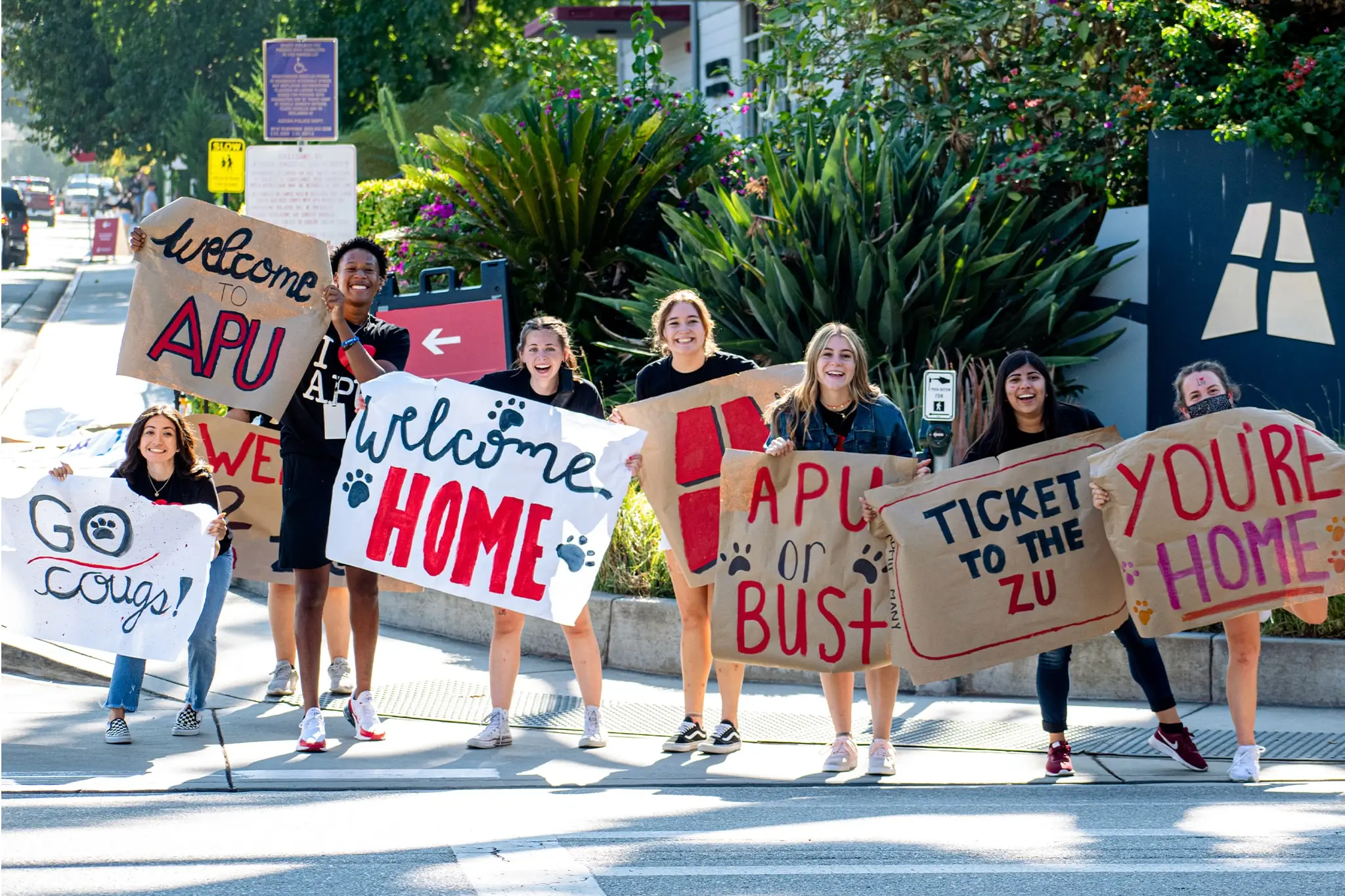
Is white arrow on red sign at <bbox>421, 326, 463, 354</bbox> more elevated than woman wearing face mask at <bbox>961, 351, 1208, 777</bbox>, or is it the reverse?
white arrow on red sign at <bbox>421, 326, 463, 354</bbox>

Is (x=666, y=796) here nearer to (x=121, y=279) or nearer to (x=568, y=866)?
(x=568, y=866)

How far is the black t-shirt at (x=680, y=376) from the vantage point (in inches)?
274

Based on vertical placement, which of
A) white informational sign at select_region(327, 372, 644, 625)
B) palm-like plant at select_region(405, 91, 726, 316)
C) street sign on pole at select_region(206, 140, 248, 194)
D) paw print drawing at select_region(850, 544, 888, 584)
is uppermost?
street sign on pole at select_region(206, 140, 248, 194)

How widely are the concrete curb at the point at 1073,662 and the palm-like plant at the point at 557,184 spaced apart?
399cm

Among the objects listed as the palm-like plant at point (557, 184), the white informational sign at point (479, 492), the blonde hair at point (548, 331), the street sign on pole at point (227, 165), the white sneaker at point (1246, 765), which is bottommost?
the white sneaker at point (1246, 765)

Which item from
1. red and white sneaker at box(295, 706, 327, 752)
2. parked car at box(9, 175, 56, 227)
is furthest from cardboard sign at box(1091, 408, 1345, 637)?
parked car at box(9, 175, 56, 227)

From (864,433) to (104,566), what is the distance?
3242mm

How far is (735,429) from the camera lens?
23.0 ft

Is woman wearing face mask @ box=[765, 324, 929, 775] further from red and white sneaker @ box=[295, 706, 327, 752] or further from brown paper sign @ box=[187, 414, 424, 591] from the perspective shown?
brown paper sign @ box=[187, 414, 424, 591]

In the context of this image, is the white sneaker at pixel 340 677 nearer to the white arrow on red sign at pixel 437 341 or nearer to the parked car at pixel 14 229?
the white arrow on red sign at pixel 437 341

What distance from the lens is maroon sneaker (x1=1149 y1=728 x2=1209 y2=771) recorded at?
6480 millimetres

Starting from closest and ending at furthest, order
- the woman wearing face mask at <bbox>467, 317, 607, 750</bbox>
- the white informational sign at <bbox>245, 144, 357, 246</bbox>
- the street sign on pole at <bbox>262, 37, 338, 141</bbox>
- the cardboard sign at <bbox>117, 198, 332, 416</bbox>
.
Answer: the woman wearing face mask at <bbox>467, 317, 607, 750</bbox>, the cardboard sign at <bbox>117, 198, 332, 416</bbox>, the white informational sign at <bbox>245, 144, 357, 246</bbox>, the street sign on pole at <bbox>262, 37, 338, 141</bbox>

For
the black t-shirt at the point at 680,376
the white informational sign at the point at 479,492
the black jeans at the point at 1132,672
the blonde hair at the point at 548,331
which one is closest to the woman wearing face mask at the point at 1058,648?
the black jeans at the point at 1132,672

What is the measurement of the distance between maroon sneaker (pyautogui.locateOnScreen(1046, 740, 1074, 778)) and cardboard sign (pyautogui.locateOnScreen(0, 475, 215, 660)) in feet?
11.5
